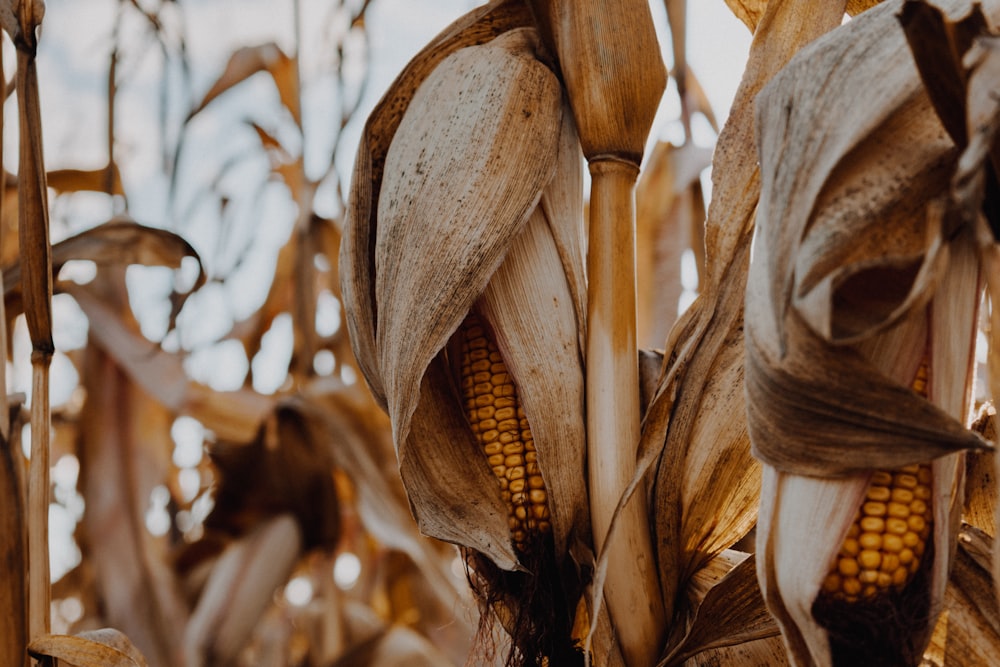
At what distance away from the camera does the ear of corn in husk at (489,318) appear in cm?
61

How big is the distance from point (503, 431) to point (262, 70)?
1.62 m

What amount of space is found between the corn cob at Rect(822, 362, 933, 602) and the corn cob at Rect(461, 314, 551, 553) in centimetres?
19

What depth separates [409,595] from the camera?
229cm

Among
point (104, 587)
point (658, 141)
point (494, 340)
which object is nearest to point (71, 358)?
point (104, 587)

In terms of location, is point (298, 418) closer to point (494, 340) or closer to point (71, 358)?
point (71, 358)

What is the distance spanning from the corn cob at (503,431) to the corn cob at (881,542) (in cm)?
19

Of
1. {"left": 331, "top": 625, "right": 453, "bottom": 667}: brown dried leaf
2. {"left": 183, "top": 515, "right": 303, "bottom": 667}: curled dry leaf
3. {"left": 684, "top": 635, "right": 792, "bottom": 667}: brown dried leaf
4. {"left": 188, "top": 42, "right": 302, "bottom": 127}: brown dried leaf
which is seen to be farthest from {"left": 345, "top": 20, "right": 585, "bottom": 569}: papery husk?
{"left": 188, "top": 42, "right": 302, "bottom": 127}: brown dried leaf

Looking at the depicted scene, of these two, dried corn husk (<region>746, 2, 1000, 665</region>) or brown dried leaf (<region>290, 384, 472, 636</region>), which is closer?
dried corn husk (<region>746, 2, 1000, 665</region>)

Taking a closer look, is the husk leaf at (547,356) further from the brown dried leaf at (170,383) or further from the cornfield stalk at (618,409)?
the brown dried leaf at (170,383)

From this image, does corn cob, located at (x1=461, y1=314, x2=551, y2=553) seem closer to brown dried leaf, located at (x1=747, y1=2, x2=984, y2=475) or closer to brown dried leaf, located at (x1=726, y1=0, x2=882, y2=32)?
brown dried leaf, located at (x1=747, y1=2, x2=984, y2=475)

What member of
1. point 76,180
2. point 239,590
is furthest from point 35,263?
point 76,180

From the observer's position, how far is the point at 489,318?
64cm

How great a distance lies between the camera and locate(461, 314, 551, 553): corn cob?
0.61 metres

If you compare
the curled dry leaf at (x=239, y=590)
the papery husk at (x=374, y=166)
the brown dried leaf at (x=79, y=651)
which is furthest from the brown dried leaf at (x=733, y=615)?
the curled dry leaf at (x=239, y=590)
